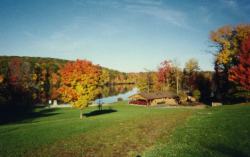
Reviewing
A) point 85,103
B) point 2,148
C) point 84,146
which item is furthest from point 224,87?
point 2,148

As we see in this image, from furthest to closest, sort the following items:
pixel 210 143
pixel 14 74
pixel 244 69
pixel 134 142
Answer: pixel 14 74, pixel 244 69, pixel 134 142, pixel 210 143

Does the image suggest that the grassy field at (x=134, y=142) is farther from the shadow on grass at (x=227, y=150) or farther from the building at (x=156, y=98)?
the building at (x=156, y=98)

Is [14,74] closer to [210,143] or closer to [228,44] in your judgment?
[228,44]

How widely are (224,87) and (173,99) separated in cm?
1840

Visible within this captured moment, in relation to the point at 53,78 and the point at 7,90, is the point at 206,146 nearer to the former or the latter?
the point at 7,90

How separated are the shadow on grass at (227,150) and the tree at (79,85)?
27.9m

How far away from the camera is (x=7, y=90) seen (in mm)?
72688

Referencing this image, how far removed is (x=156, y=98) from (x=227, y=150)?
63208 mm

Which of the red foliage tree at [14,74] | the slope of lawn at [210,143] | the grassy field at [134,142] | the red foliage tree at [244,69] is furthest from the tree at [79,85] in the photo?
the red foliage tree at [14,74]

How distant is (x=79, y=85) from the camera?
41.8 meters

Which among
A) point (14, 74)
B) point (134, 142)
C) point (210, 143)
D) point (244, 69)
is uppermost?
point (14, 74)

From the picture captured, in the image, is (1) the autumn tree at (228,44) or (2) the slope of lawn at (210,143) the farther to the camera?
(1) the autumn tree at (228,44)

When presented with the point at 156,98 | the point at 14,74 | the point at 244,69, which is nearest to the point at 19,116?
the point at 14,74

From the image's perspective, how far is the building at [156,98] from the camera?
78.8 m
